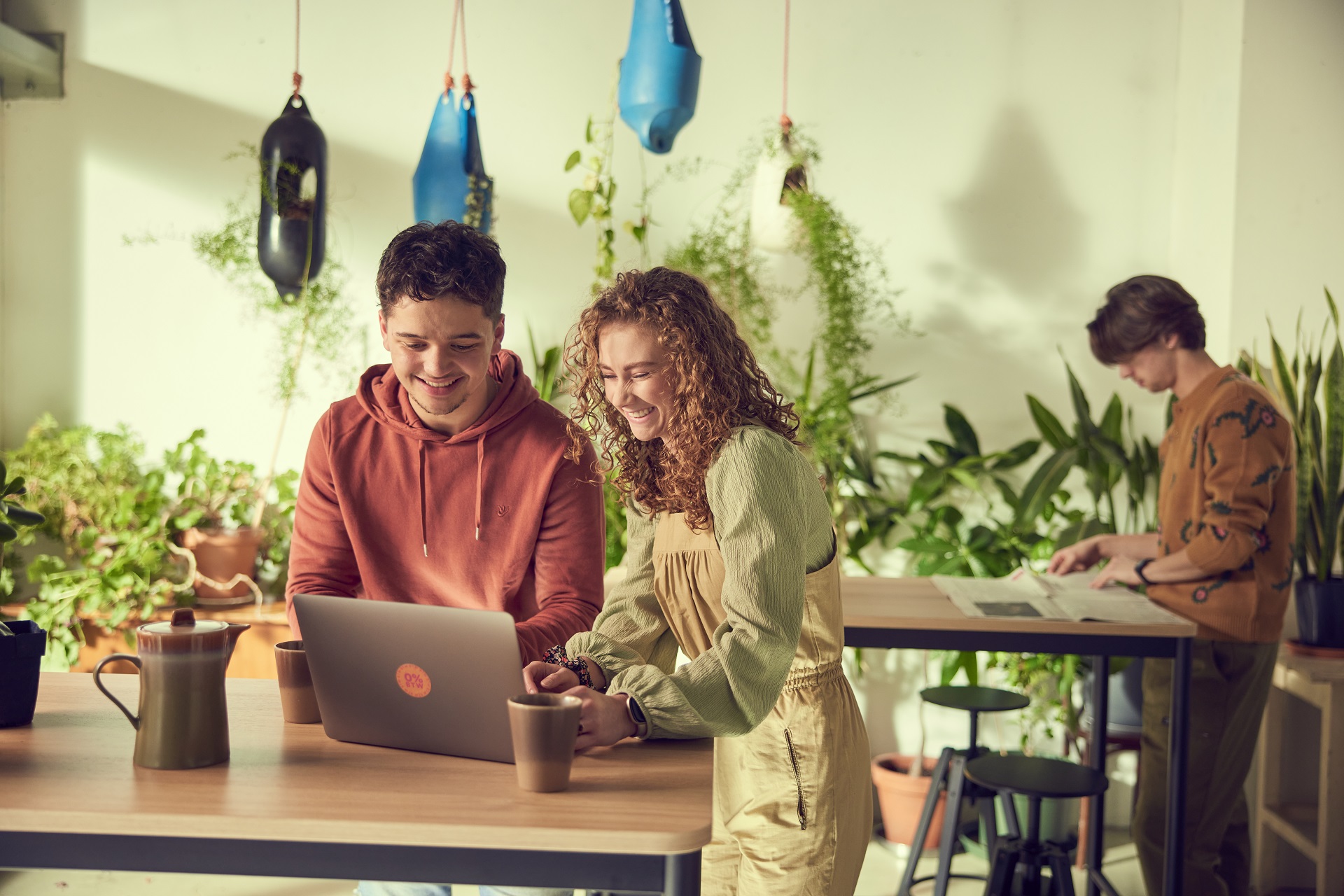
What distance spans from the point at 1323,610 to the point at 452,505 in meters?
2.49

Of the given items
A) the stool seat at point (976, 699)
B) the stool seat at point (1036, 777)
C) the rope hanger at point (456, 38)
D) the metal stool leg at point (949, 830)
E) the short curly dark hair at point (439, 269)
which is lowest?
the metal stool leg at point (949, 830)

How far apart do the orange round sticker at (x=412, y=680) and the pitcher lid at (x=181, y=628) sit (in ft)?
0.70

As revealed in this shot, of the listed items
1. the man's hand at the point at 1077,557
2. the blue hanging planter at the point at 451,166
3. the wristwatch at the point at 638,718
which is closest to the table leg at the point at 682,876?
the wristwatch at the point at 638,718

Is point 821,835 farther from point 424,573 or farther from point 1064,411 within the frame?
point 1064,411

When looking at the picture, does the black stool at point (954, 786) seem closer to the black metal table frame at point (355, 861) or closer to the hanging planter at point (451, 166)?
the black metal table frame at point (355, 861)

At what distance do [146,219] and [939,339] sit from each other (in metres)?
2.86

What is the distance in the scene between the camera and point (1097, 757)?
→ 3.09 m

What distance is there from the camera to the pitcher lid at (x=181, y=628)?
1281 millimetres

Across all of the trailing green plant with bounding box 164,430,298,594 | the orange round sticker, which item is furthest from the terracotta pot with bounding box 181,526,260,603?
the orange round sticker

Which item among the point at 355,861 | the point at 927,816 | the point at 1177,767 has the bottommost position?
the point at 927,816

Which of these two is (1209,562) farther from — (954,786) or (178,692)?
(178,692)

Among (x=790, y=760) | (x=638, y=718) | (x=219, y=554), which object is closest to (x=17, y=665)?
(x=638, y=718)

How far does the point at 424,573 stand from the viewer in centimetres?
189

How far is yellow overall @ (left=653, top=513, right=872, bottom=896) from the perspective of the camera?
155 cm
